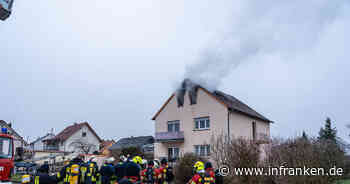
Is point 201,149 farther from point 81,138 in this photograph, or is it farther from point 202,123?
point 81,138

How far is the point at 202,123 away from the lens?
29391 millimetres

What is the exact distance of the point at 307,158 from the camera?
10.8m

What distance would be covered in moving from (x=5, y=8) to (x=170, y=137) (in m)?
22.4

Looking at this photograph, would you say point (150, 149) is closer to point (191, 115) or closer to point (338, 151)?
point (191, 115)

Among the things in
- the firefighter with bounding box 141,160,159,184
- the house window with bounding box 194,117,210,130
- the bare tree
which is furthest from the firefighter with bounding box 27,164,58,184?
the bare tree

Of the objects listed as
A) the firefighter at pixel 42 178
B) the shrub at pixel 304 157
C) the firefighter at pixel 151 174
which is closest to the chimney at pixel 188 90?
the shrub at pixel 304 157

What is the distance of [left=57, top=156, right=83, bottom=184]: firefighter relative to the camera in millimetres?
7350

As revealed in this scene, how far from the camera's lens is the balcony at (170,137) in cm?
2992

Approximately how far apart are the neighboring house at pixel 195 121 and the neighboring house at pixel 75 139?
81.8 ft

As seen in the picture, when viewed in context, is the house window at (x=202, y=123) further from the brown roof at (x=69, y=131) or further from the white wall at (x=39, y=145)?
the white wall at (x=39, y=145)

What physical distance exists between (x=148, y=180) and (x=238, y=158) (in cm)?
523

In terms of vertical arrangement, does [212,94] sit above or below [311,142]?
above

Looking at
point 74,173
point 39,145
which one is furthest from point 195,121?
point 39,145

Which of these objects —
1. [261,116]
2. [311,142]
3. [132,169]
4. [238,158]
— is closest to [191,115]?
[261,116]
